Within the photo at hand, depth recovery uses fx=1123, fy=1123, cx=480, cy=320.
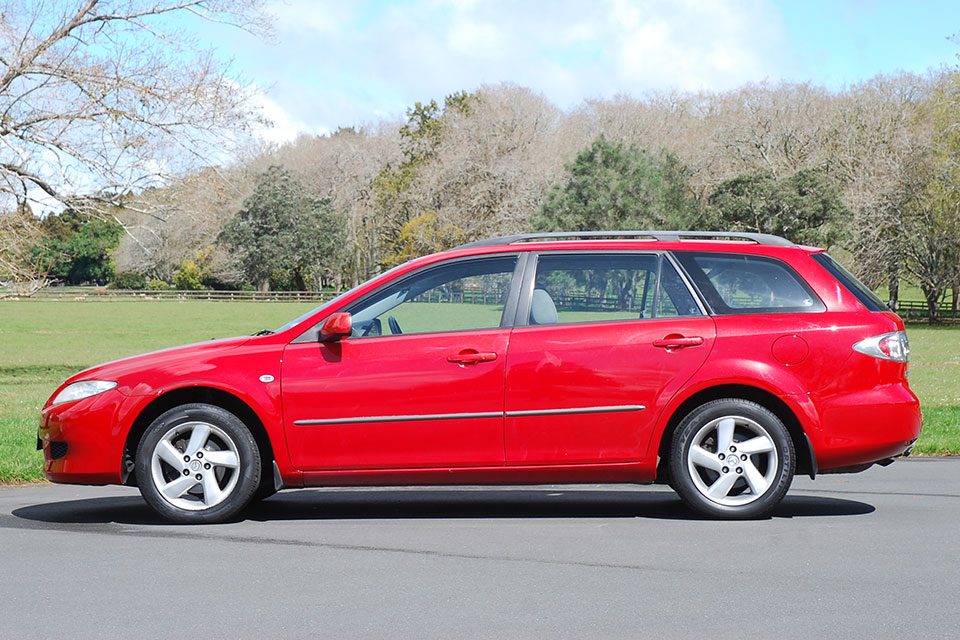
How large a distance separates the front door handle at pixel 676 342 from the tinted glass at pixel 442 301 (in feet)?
3.25

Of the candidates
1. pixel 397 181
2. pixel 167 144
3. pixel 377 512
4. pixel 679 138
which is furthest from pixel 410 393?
pixel 397 181

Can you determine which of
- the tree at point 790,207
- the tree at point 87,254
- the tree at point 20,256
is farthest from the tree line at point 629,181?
the tree at point 20,256

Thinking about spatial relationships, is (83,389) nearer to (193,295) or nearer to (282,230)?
(282,230)

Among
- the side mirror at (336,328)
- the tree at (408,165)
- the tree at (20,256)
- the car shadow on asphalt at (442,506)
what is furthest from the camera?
the tree at (408,165)

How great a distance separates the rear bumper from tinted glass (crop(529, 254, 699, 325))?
101 centimetres

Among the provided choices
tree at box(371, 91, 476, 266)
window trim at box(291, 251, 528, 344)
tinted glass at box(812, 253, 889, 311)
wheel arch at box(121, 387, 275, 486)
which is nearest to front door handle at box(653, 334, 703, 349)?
window trim at box(291, 251, 528, 344)

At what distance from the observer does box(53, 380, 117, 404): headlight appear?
6.93 m

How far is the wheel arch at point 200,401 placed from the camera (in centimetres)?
693

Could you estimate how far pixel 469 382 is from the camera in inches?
265

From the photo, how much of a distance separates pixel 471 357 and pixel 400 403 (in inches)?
20.0

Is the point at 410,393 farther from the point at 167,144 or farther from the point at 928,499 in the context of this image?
the point at 167,144

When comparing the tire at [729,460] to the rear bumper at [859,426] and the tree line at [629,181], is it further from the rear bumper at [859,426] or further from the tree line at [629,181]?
the tree line at [629,181]

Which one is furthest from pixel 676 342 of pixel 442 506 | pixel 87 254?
pixel 87 254

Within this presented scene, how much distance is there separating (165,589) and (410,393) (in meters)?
2.03
